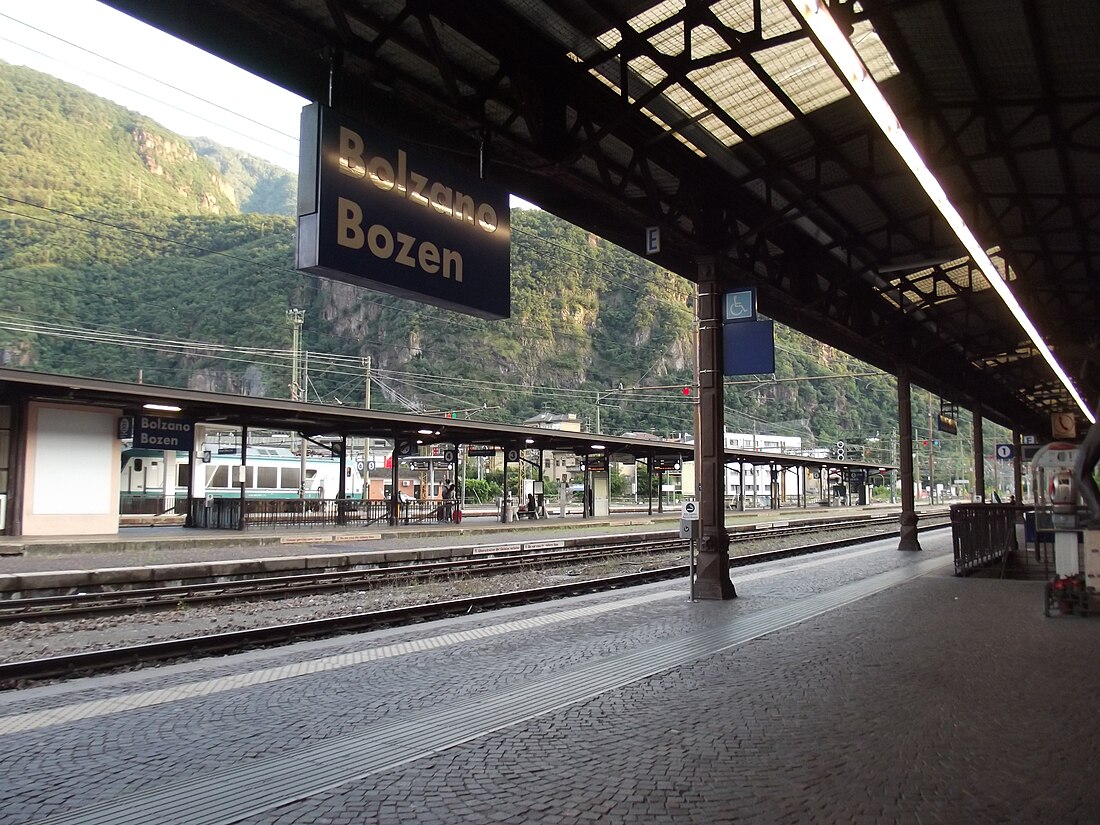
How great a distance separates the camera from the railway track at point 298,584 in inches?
408

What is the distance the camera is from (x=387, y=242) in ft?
19.1

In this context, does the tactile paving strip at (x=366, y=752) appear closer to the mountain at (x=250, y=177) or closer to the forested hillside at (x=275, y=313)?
the forested hillside at (x=275, y=313)

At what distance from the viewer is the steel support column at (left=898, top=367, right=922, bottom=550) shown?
19516mm

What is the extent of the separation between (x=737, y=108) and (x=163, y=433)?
699 inches

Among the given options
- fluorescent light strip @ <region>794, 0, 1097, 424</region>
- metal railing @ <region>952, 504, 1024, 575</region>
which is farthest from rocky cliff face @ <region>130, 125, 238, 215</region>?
fluorescent light strip @ <region>794, 0, 1097, 424</region>

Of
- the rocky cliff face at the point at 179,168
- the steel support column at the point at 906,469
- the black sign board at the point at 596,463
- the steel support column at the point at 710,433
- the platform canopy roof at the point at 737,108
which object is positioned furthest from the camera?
the rocky cliff face at the point at 179,168

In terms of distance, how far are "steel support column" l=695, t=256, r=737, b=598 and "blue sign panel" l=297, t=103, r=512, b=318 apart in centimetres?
480

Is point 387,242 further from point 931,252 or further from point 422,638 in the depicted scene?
point 931,252

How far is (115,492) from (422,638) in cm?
1529

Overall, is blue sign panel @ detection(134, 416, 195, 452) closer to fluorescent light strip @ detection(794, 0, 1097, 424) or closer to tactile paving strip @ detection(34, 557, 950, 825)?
tactile paving strip @ detection(34, 557, 950, 825)

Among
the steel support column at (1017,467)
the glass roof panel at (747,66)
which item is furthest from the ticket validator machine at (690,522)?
the steel support column at (1017,467)

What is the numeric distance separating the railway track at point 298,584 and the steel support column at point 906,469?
5528 mm

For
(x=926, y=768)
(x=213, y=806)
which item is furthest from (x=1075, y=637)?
(x=213, y=806)

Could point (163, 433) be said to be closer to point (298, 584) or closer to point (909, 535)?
point (298, 584)
